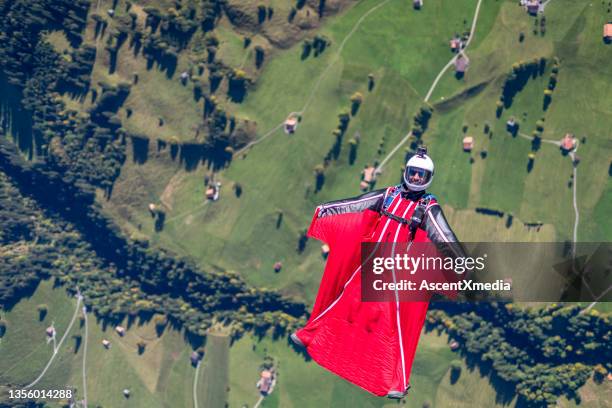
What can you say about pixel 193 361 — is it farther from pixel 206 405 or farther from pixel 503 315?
pixel 503 315

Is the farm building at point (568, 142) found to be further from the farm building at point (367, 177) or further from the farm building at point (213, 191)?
the farm building at point (213, 191)

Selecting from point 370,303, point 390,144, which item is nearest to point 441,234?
point 370,303

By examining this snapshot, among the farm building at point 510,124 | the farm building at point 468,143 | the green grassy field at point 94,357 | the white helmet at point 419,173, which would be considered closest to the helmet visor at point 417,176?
the white helmet at point 419,173

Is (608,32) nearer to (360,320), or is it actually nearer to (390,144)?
(390,144)

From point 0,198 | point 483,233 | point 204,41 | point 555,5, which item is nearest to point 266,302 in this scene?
point 483,233

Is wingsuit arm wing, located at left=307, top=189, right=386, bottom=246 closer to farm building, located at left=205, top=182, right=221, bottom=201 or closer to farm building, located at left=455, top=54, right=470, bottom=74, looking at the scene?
farm building, located at left=205, top=182, right=221, bottom=201

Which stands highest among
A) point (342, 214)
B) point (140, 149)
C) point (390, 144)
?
point (390, 144)
